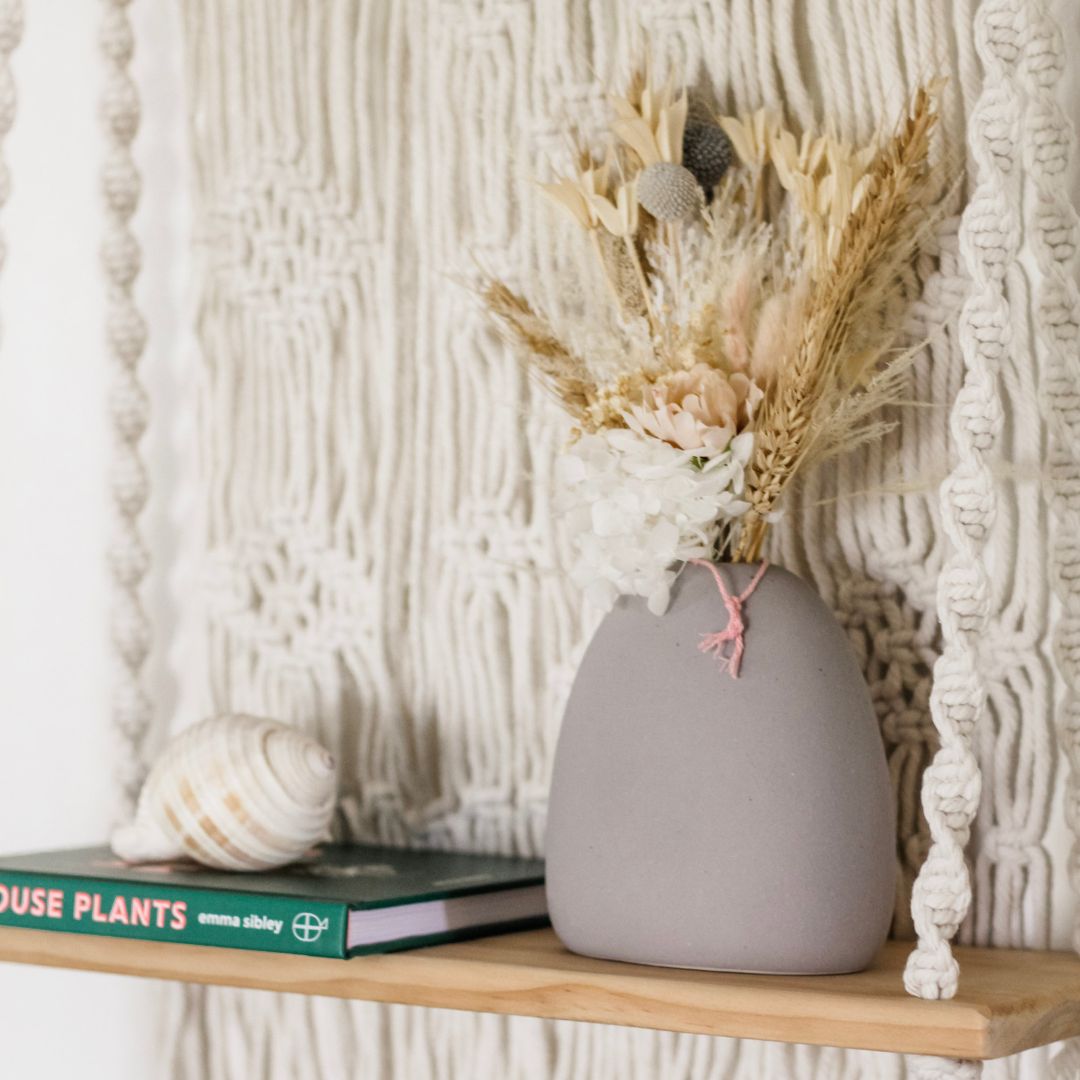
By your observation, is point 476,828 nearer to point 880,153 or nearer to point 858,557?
point 858,557

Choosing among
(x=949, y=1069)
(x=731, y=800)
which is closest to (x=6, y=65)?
(x=731, y=800)

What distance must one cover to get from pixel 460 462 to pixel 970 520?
1.26 ft

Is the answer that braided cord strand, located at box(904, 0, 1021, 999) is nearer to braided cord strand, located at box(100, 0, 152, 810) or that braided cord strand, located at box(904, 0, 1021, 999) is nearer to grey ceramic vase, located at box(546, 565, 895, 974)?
grey ceramic vase, located at box(546, 565, 895, 974)

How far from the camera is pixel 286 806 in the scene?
85cm

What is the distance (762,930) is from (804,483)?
0.26 meters

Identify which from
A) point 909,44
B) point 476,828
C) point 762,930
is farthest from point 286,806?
point 909,44

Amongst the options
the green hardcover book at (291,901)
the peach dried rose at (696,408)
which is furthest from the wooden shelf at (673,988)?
the peach dried rose at (696,408)

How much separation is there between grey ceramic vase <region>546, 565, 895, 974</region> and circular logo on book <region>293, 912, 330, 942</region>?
0.12 metres

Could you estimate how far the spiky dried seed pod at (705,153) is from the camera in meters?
0.83

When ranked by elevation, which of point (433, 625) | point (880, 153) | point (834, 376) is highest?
point (880, 153)

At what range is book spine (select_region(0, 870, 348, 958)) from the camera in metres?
0.76

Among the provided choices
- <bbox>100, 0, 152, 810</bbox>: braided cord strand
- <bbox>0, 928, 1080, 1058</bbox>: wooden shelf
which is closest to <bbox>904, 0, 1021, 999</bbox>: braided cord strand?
<bbox>0, 928, 1080, 1058</bbox>: wooden shelf

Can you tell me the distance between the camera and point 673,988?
683 millimetres

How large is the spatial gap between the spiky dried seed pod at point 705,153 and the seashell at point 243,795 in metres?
0.38
